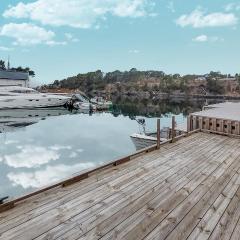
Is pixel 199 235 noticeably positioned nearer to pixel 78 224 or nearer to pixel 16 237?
pixel 78 224

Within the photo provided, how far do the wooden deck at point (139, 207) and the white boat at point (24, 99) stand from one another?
55.6 meters

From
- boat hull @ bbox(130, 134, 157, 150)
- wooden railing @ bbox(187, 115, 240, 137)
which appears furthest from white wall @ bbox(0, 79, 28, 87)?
wooden railing @ bbox(187, 115, 240, 137)

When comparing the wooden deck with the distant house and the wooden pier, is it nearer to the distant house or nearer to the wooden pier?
the wooden pier

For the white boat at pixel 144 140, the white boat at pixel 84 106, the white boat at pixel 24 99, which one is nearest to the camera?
the white boat at pixel 144 140

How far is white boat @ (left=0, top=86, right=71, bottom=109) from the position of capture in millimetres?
61688

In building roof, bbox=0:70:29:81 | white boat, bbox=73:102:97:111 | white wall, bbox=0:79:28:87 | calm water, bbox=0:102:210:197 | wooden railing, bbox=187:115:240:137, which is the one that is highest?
building roof, bbox=0:70:29:81

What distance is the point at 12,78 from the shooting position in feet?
291

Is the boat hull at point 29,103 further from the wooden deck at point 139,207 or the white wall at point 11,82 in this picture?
the wooden deck at point 139,207

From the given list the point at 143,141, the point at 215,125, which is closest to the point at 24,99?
the point at 143,141

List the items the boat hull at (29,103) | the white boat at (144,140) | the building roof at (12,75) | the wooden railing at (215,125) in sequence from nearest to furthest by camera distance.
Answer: the wooden railing at (215,125) < the white boat at (144,140) < the boat hull at (29,103) < the building roof at (12,75)

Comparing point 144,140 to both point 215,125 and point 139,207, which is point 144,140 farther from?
point 139,207

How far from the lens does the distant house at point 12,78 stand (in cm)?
8635

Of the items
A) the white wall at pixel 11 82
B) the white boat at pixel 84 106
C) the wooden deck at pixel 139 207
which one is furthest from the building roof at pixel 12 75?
the wooden deck at pixel 139 207

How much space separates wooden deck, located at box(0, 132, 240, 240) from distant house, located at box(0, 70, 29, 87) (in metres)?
82.0
